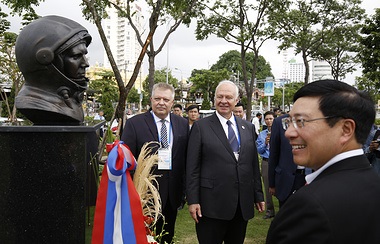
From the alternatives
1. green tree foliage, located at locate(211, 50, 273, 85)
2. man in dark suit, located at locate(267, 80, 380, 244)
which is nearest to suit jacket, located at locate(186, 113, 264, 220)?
man in dark suit, located at locate(267, 80, 380, 244)

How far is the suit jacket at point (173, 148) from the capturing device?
3359 millimetres

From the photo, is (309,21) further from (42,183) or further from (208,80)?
(208,80)

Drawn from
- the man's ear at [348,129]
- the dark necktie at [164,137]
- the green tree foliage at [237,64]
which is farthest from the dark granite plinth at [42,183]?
the green tree foliage at [237,64]

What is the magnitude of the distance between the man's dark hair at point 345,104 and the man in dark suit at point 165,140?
6.72 ft

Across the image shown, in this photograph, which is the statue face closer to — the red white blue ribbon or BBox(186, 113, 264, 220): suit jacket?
the red white blue ribbon

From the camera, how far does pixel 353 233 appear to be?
3.95 ft

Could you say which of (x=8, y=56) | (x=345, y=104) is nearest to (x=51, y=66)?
(x=345, y=104)

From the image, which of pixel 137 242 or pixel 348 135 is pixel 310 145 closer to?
pixel 348 135

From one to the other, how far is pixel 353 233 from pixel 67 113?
2257 mm

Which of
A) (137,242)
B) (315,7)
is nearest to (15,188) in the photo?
(137,242)

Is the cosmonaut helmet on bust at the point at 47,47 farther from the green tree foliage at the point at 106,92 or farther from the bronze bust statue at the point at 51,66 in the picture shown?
the green tree foliage at the point at 106,92

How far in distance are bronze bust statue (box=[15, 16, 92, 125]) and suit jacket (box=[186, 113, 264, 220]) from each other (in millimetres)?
1027

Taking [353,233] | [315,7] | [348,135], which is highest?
[315,7]

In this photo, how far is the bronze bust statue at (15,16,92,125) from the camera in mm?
Answer: 2746
